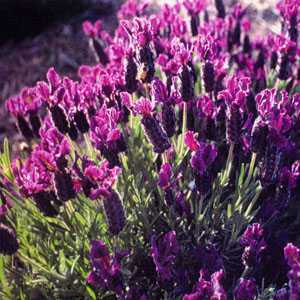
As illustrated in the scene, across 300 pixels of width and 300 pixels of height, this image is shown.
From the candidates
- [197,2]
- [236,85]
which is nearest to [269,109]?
[236,85]

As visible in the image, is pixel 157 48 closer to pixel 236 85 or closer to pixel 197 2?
pixel 197 2

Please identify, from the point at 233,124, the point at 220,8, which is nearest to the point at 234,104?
the point at 233,124

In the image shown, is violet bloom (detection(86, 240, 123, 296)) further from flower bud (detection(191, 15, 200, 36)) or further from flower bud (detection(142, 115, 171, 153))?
flower bud (detection(191, 15, 200, 36))

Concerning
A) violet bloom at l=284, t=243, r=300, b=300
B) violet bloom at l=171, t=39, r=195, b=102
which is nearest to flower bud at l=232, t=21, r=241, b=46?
violet bloom at l=171, t=39, r=195, b=102

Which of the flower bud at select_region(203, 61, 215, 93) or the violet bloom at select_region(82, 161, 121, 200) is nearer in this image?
the violet bloom at select_region(82, 161, 121, 200)

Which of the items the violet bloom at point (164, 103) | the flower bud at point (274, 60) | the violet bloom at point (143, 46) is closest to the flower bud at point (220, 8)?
the flower bud at point (274, 60)

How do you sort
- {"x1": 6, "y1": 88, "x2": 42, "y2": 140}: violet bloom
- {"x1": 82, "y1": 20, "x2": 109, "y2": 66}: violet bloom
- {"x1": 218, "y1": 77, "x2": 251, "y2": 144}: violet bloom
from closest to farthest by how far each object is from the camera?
{"x1": 218, "y1": 77, "x2": 251, "y2": 144}: violet bloom, {"x1": 6, "y1": 88, "x2": 42, "y2": 140}: violet bloom, {"x1": 82, "y1": 20, "x2": 109, "y2": 66}: violet bloom

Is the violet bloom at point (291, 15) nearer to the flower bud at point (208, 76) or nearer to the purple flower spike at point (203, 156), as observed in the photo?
the flower bud at point (208, 76)

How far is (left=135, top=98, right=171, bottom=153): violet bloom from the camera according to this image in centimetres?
182

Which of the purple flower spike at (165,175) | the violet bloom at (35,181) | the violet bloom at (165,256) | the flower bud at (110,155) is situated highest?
the flower bud at (110,155)

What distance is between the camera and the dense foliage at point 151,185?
1769 mm

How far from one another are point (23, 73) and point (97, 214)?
2.98 meters

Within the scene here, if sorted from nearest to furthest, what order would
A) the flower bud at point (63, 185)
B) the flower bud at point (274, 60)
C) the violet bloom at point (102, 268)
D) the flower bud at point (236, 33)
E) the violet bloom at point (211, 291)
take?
the violet bloom at point (211, 291) → the violet bloom at point (102, 268) → the flower bud at point (63, 185) → the flower bud at point (274, 60) → the flower bud at point (236, 33)

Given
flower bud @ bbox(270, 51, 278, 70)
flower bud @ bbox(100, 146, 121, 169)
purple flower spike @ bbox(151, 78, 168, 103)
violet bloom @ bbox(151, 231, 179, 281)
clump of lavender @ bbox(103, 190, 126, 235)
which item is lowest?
violet bloom @ bbox(151, 231, 179, 281)
